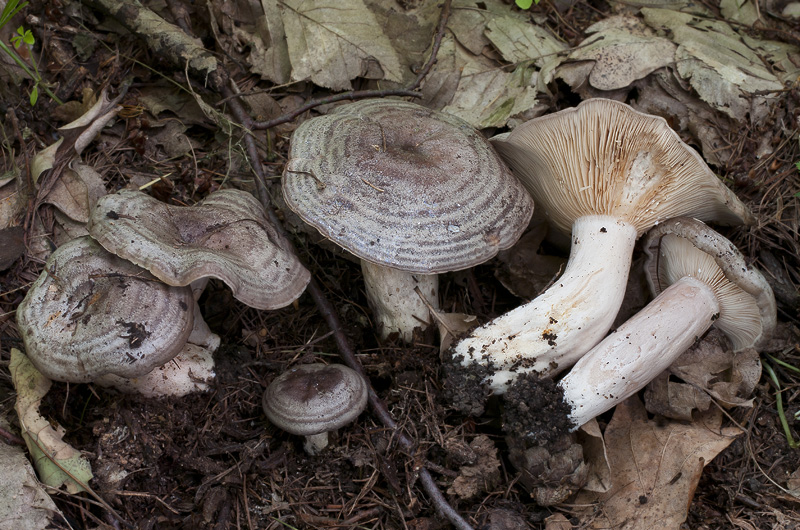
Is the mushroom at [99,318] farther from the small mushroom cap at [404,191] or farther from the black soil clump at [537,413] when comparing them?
the black soil clump at [537,413]

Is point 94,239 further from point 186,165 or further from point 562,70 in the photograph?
point 562,70

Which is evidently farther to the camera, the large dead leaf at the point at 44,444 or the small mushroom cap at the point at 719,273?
the small mushroom cap at the point at 719,273

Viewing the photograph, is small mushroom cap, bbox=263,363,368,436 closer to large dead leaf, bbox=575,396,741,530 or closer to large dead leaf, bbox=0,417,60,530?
large dead leaf, bbox=0,417,60,530

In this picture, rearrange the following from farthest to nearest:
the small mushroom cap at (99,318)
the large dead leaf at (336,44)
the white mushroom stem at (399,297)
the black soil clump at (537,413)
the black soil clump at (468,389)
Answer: the large dead leaf at (336,44)
the white mushroom stem at (399,297)
the black soil clump at (468,389)
the black soil clump at (537,413)
the small mushroom cap at (99,318)

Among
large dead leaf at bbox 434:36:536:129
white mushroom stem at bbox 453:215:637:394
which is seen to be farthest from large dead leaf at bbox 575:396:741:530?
large dead leaf at bbox 434:36:536:129

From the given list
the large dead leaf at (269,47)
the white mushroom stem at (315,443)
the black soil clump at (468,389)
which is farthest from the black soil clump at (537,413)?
the large dead leaf at (269,47)

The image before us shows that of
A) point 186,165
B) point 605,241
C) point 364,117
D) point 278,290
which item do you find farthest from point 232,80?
point 605,241

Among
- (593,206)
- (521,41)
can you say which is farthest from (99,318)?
(521,41)

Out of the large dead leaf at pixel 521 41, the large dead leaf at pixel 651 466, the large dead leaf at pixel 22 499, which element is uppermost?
the large dead leaf at pixel 521 41
